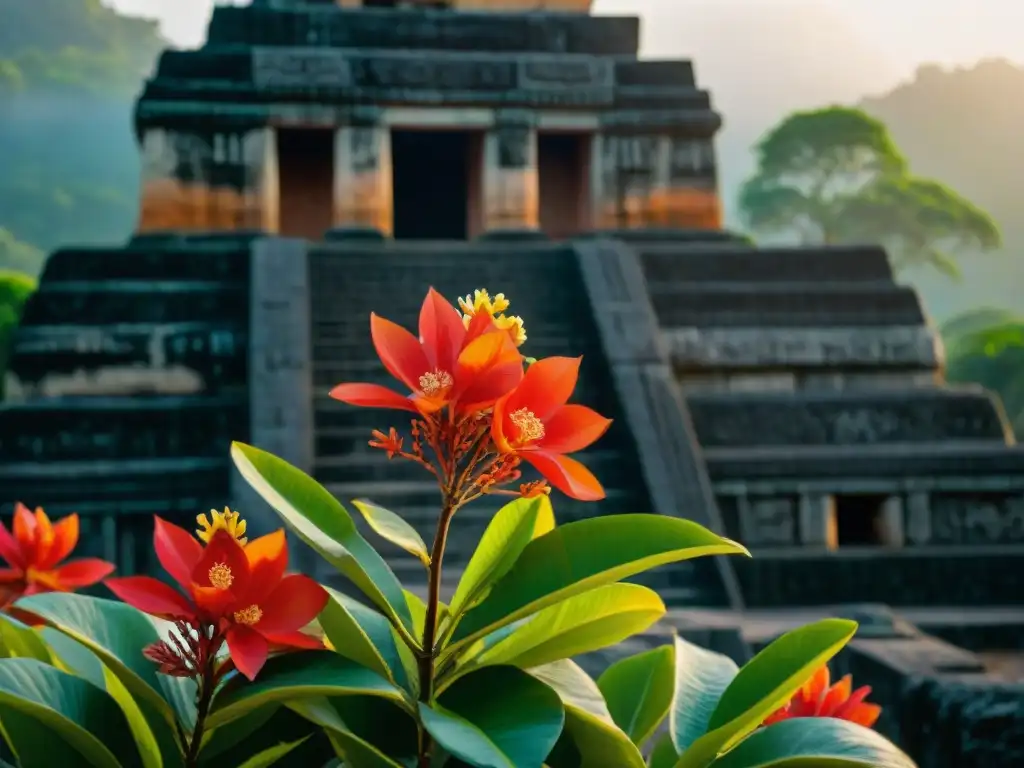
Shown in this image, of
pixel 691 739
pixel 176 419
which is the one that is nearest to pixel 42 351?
pixel 176 419

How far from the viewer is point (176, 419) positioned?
28.2 ft

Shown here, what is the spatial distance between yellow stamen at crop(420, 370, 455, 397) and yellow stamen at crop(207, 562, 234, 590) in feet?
1.29

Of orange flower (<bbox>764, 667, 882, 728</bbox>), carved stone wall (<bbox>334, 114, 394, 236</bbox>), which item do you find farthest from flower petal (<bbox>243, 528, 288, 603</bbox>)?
carved stone wall (<bbox>334, 114, 394, 236</bbox>)

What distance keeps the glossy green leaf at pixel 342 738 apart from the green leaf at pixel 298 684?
0.03 meters

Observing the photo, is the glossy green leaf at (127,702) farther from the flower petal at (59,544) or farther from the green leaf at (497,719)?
the flower petal at (59,544)

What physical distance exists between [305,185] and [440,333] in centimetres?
1388

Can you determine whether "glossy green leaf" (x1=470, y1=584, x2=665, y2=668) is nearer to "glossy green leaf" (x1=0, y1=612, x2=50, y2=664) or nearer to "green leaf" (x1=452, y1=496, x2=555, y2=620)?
"green leaf" (x1=452, y1=496, x2=555, y2=620)

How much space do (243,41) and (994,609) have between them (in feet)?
34.6

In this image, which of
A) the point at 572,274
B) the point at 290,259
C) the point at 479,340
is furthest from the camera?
the point at 572,274

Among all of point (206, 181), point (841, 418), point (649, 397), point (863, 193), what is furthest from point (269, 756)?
point (863, 193)

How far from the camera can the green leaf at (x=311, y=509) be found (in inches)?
69.9

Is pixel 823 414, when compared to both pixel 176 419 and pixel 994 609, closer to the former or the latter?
pixel 994 609

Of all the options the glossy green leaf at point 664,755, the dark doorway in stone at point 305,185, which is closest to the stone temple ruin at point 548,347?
Result: the dark doorway in stone at point 305,185

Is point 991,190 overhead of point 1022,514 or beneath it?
overhead
